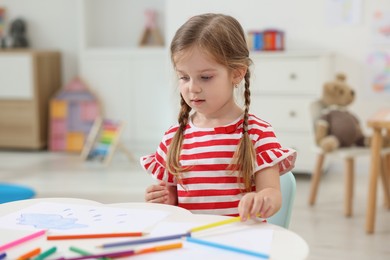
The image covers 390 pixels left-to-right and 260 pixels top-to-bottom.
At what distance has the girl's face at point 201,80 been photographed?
4.09 ft

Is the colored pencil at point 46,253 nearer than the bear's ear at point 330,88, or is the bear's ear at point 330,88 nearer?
the colored pencil at point 46,253

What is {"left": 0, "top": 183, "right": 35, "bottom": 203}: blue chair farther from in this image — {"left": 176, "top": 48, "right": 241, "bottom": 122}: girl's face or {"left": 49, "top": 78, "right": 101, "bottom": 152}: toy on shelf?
{"left": 49, "top": 78, "right": 101, "bottom": 152}: toy on shelf

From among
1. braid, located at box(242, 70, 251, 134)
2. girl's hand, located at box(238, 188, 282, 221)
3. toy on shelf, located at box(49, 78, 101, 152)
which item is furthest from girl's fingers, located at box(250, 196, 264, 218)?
toy on shelf, located at box(49, 78, 101, 152)

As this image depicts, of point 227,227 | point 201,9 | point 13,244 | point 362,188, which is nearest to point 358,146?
point 362,188

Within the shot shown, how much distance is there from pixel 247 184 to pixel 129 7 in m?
4.23

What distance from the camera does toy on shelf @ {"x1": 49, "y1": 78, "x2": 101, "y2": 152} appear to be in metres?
5.13

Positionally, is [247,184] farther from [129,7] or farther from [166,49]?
[129,7]

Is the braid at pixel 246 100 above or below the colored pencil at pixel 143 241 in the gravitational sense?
above

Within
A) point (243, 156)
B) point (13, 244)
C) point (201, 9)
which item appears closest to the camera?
point (13, 244)

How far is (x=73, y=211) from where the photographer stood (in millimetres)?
1153

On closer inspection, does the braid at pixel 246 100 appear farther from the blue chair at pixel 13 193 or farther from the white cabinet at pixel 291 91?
the white cabinet at pixel 291 91

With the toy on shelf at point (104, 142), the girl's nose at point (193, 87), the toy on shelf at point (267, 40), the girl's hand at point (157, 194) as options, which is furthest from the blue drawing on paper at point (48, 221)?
the toy on shelf at point (104, 142)

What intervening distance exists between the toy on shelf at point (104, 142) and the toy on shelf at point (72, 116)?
0.19 m

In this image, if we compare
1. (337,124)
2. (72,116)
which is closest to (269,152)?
(337,124)
